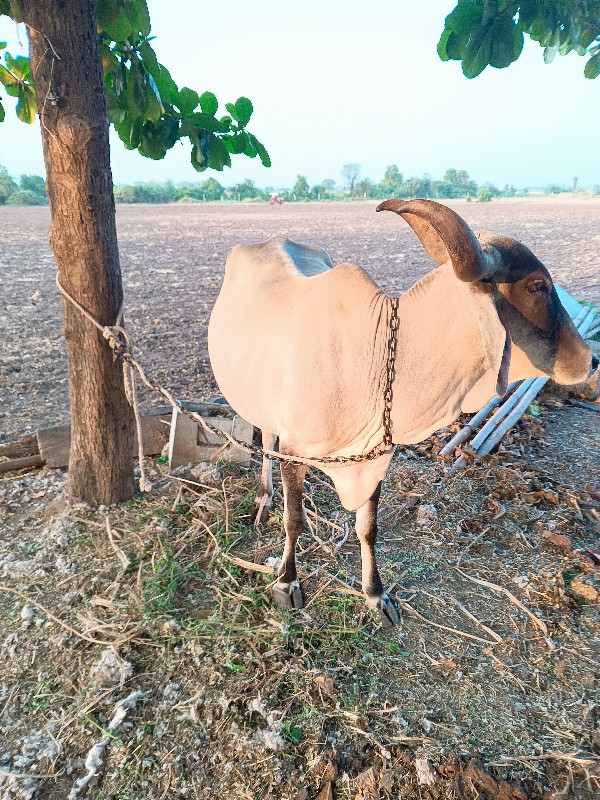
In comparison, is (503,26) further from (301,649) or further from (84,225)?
(301,649)

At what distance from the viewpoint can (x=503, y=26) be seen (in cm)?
298

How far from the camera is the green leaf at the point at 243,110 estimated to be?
11.3ft

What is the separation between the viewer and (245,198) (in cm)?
4006

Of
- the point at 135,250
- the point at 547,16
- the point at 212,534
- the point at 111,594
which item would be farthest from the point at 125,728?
the point at 135,250

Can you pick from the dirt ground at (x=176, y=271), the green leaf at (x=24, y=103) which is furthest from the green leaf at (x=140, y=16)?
the dirt ground at (x=176, y=271)

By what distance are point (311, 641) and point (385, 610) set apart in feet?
1.39

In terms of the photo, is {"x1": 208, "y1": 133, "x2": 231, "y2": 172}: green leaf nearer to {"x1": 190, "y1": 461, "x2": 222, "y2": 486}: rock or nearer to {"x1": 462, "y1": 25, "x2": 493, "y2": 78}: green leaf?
{"x1": 462, "y1": 25, "x2": 493, "y2": 78}: green leaf

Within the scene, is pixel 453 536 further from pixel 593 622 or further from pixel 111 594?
pixel 111 594

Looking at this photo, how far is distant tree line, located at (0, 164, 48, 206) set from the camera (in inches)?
1150

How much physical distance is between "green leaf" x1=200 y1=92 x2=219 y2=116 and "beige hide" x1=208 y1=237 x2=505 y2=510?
1.40m

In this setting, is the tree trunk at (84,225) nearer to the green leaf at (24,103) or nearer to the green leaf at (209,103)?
the green leaf at (209,103)

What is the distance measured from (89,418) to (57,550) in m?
0.77

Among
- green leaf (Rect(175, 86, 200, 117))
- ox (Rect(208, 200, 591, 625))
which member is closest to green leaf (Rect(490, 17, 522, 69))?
ox (Rect(208, 200, 591, 625))

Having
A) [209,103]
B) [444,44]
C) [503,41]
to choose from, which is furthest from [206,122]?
[503,41]
